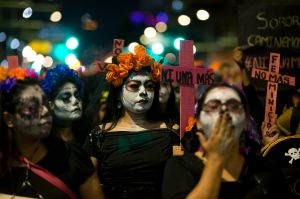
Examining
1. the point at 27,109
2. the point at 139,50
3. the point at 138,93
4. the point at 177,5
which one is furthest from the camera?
the point at 177,5

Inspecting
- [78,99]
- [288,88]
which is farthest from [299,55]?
[78,99]

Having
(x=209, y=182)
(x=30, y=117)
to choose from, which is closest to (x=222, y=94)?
(x=209, y=182)

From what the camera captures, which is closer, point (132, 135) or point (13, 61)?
point (132, 135)

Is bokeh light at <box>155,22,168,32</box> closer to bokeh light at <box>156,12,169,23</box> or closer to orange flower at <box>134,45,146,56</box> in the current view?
bokeh light at <box>156,12,169,23</box>

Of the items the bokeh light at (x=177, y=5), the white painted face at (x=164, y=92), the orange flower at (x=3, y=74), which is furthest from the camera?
the bokeh light at (x=177, y=5)

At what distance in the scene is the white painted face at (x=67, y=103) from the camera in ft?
15.1

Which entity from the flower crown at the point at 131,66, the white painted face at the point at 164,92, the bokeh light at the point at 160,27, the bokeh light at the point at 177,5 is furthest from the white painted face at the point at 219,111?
the bokeh light at the point at 177,5

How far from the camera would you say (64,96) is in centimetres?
465

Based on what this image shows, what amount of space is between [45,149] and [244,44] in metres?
2.77

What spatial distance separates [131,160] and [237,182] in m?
1.17

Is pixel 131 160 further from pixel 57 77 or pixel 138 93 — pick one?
pixel 57 77

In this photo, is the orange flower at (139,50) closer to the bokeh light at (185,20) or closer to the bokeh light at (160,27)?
the bokeh light at (185,20)

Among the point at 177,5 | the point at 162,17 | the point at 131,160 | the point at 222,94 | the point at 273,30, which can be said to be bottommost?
the point at 131,160

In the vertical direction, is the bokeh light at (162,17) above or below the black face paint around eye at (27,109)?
above
